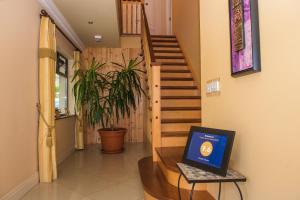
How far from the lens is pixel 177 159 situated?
2.66 metres

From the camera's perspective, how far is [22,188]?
2744 mm

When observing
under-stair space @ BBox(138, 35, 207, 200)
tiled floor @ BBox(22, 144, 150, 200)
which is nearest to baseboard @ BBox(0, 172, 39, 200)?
tiled floor @ BBox(22, 144, 150, 200)

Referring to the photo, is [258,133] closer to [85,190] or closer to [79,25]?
[85,190]

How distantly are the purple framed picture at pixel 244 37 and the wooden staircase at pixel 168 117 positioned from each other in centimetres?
120

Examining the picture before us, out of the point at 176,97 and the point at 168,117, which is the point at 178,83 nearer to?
the point at 176,97

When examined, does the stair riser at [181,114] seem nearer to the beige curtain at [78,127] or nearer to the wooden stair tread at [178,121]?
the wooden stair tread at [178,121]

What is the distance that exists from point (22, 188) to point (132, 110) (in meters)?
3.69

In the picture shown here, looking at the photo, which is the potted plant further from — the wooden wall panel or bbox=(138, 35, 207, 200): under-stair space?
the wooden wall panel

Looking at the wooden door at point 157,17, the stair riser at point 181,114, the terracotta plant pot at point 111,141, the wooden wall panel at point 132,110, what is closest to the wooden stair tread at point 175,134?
the stair riser at point 181,114

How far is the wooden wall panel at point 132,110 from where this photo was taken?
243 inches

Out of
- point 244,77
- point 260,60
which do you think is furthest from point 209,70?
point 260,60

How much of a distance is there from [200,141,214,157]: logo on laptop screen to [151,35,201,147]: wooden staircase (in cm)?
158

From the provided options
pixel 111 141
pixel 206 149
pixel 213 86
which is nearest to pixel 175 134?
pixel 213 86

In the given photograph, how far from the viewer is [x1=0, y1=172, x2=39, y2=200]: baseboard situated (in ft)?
8.11
